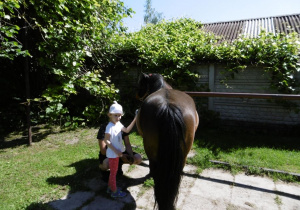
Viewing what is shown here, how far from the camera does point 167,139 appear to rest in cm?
180

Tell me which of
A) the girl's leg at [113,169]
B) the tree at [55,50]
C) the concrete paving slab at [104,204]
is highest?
the tree at [55,50]

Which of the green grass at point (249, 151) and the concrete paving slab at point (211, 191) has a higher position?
the green grass at point (249, 151)

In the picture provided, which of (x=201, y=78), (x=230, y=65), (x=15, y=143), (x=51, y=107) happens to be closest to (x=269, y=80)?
(x=230, y=65)

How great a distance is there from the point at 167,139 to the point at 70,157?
9.07ft

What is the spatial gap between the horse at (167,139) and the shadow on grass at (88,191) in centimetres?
67

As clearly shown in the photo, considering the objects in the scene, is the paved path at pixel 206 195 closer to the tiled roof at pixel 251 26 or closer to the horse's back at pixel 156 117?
the horse's back at pixel 156 117

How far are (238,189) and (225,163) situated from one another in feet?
2.28

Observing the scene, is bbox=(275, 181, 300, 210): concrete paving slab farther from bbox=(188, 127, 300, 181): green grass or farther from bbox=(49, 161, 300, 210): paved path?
bbox=(188, 127, 300, 181): green grass

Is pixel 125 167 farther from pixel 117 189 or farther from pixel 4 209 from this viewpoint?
pixel 4 209

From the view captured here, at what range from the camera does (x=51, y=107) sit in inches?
195

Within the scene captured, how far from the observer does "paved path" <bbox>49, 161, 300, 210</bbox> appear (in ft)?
7.66

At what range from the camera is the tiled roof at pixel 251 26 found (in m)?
8.94

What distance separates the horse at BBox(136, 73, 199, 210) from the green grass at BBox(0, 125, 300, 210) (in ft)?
4.51

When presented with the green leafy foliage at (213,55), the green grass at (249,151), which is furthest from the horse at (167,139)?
the green leafy foliage at (213,55)
